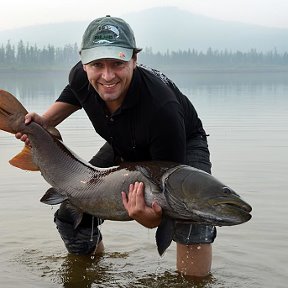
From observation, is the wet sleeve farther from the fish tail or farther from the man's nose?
the fish tail

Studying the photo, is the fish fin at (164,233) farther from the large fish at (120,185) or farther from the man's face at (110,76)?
the man's face at (110,76)

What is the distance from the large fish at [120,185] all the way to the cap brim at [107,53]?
80cm

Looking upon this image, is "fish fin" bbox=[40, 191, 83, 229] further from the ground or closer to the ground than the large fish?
closer to the ground

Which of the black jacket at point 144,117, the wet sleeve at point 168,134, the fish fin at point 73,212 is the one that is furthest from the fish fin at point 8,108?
the wet sleeve at point 168,134

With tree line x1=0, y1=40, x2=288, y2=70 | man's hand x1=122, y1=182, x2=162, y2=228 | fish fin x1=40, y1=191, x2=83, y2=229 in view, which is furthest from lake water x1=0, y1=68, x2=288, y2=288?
tree line x1=0, y1=40, x2=288, y2=70

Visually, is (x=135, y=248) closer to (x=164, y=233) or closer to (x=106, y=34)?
(x=164, y=233)

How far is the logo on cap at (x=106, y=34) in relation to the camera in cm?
494

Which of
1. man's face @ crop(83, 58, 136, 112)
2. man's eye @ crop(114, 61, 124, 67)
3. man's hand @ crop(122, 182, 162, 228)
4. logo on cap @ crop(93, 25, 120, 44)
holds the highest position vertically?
logo on cap @ crop(93, 25, 120, 44)

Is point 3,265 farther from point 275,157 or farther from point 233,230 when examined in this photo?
point 275,157

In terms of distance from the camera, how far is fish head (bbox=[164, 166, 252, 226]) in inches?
173

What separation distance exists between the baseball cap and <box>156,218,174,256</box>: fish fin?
1227 mm

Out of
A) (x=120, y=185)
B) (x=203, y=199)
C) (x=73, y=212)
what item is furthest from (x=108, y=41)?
(x=73, y=212)

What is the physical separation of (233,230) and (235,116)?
49.2 ft

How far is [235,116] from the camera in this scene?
72.8ft
